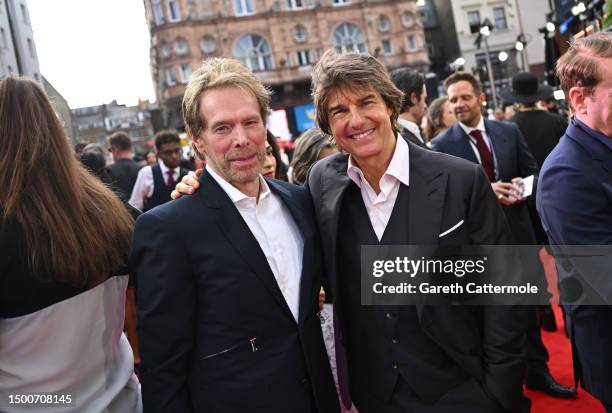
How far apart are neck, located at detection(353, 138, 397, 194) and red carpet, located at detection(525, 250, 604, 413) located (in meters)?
1.84

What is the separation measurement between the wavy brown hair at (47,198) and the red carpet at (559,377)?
9.09 ft

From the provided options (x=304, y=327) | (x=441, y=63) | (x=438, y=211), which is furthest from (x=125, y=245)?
(x=441, y=63)

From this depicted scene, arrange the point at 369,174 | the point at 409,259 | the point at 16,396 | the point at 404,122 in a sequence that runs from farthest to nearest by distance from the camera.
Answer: the point at 404,122 → the point at 369,174 → the point at 409,259 → the point at 16,396

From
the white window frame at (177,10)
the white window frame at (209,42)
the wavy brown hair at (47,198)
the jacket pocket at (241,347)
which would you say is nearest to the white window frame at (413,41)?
the white window frame at (209,42)

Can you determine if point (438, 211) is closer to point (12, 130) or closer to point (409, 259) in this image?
point (409, 259)

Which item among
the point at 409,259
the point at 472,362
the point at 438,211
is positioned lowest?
the point at 472,362

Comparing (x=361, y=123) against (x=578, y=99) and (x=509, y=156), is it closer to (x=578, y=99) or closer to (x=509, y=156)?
(x=578, y=99)

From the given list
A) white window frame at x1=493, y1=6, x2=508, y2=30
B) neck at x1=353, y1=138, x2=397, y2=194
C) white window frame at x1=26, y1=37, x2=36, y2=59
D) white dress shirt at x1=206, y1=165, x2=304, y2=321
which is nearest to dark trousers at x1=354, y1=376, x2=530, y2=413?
white dress shirt at x1=206, y1=165, x2=304, y2=321

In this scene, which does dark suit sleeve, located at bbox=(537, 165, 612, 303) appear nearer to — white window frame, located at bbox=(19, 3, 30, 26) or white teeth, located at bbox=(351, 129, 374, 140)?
white teeth, located at bbox=(351, 129, 374, 140)

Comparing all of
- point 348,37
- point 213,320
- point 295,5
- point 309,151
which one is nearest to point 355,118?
point 213,320

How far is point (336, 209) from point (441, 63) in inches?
1802

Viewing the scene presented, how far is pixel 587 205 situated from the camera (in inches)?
81.5

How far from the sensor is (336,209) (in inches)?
82.4

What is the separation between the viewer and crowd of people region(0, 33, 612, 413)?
6.10 ft
